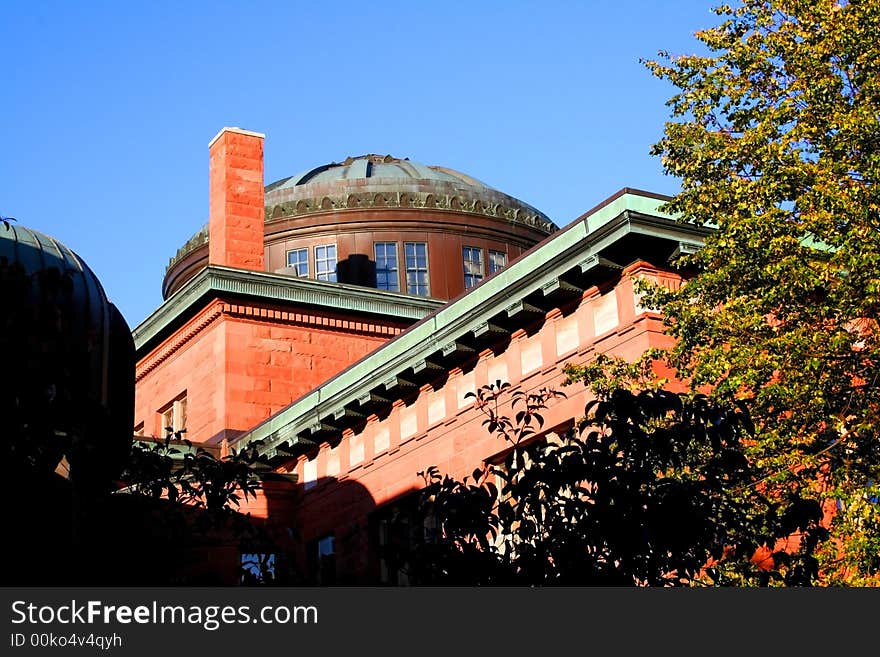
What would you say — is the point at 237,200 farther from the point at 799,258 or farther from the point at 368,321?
the point at 799,258

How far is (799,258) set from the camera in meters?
17.4

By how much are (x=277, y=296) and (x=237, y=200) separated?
134 inches

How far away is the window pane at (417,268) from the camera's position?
4106 cm

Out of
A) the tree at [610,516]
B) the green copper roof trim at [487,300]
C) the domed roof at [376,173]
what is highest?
the domed roof at [376,173]

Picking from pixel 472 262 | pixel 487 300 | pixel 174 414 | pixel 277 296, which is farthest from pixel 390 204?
pixel 487 300

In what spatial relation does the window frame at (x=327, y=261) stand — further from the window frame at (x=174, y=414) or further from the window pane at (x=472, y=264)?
the window frame at (x=174, y=414)

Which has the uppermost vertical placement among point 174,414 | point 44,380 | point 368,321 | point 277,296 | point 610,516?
point 277,296

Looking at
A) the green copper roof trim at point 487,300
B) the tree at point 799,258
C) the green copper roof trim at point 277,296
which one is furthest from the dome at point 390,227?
the tree at point 799,258

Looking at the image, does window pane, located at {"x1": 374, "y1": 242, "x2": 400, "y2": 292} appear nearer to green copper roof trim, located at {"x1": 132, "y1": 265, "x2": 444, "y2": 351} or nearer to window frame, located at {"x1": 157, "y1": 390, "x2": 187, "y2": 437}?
green copper roof trim, located at {"x1": 132, "y1": 265, "x2": 444, "y2": 351}

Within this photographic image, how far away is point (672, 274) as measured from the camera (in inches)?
934

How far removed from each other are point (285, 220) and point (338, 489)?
13.2m

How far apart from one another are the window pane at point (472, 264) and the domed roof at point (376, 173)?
283 cm
